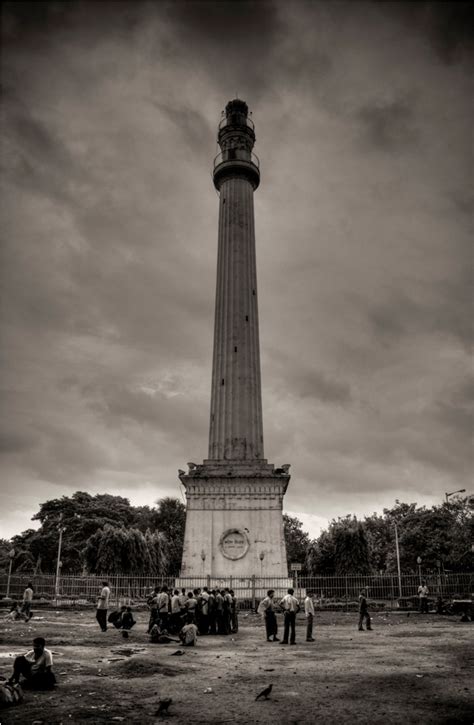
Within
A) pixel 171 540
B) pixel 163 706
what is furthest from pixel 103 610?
pixel 171 540

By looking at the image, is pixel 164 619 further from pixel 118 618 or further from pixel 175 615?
pixel 118 618

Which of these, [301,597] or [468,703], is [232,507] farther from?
[468,703]

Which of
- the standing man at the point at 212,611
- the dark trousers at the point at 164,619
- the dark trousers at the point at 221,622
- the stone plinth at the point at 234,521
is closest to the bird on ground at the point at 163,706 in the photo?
the dark trousers at the point at 164,619

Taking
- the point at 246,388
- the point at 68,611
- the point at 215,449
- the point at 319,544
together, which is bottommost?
the point at 68,611

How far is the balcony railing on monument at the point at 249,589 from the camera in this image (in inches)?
1221

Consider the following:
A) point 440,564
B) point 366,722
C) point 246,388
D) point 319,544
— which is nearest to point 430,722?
point 366,722


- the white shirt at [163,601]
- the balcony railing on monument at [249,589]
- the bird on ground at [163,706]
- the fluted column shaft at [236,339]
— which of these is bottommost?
the balcony railing on monument at [249,589]

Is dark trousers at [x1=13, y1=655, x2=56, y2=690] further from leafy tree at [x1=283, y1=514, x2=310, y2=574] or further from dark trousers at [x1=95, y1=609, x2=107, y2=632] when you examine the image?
leafy tree at [x1=283, y1=514, x2=310, y2=574]

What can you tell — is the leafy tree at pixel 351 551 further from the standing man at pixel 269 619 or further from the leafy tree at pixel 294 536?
the leafy tree at pixel 294 536

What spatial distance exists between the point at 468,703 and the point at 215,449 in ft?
86.4

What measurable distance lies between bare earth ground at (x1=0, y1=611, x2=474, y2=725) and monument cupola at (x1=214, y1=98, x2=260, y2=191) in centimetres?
3174

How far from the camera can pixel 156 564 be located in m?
49.8

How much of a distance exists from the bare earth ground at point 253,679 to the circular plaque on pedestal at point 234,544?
11.9 meters

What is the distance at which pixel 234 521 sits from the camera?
107 feet
